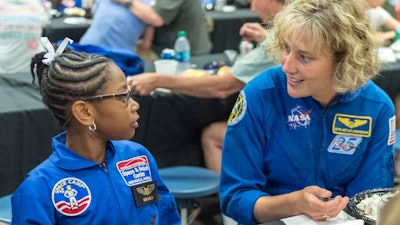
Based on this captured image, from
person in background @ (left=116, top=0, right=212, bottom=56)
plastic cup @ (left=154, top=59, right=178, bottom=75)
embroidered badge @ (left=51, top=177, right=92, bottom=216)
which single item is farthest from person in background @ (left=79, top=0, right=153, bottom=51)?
embroidered badge @ (left=51, top=177, right=92, bottom=216)

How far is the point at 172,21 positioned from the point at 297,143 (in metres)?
2.38

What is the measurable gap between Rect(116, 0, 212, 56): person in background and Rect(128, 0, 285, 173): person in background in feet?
2.63

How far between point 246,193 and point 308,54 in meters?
0.47

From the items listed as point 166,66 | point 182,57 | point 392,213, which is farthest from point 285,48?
point 182,57

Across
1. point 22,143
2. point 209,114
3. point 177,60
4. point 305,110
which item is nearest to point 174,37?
point 177,60

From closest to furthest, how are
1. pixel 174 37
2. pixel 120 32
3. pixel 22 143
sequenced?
pixel 22 143 < pixel 120 32 < pixel 174 37

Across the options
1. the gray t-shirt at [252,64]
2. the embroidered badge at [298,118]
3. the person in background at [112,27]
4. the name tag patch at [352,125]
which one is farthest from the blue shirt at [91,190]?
the person in background at [112,27]

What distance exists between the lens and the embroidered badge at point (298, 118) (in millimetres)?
1958

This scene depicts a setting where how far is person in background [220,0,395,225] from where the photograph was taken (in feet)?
6.15

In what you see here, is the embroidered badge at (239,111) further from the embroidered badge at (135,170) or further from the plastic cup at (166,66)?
the plastic cup at (166,66)

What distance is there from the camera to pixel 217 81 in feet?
10.1

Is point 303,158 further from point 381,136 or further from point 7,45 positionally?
point 7,45

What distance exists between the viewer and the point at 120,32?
3951mm

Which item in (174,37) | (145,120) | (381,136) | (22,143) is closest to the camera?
(381,136)
